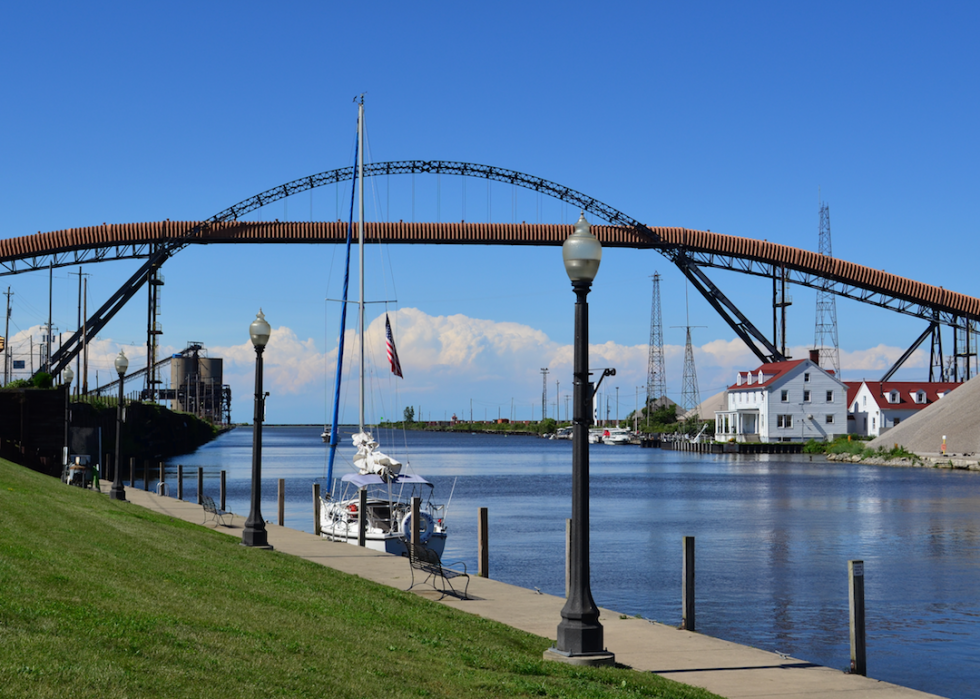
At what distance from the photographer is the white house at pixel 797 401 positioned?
105 meters

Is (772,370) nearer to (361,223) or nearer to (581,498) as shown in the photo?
(361,223)

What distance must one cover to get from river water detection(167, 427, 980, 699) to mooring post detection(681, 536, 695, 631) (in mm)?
2542

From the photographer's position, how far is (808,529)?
38844mm

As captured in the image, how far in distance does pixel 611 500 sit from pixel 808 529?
1637 centimetres

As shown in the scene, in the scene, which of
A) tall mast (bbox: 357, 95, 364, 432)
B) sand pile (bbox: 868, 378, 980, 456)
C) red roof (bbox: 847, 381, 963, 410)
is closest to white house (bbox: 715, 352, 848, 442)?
red roof (bbox: 847, 381, 963, 410)

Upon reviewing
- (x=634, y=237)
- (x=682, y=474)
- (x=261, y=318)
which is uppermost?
(x=634, y=237)

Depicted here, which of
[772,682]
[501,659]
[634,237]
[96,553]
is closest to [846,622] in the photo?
[772,682]

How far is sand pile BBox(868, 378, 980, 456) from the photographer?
8706 cm

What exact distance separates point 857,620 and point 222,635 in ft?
26.6

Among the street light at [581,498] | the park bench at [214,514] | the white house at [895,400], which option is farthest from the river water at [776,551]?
the white house at [895,400]

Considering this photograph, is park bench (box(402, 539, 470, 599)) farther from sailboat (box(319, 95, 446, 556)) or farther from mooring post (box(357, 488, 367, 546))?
mooring post (box(357, 488, 367, 546))

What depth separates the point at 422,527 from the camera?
27.6 metres

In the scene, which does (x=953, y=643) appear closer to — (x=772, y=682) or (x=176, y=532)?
(x=772, y=682)

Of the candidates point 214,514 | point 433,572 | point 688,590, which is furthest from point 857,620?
point 214,514
